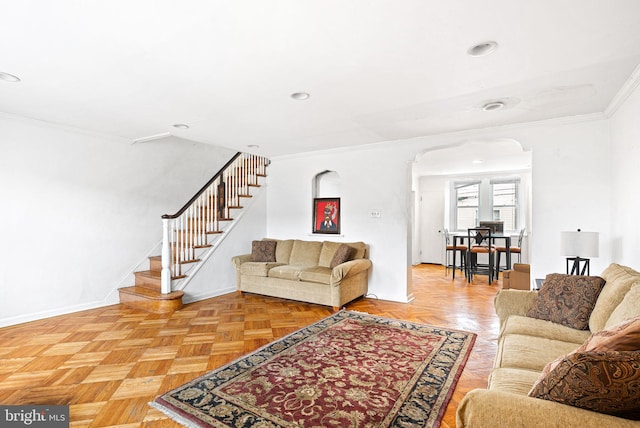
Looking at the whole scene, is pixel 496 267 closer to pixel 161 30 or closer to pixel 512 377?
pixel 512 377

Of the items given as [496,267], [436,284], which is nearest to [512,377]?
[436,284]

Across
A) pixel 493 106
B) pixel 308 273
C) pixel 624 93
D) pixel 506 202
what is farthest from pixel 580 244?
pixel 506 202

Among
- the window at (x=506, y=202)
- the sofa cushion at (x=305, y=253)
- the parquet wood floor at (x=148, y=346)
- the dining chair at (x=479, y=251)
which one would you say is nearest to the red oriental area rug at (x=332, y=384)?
the parquet wood floor at (x=148, y=346)

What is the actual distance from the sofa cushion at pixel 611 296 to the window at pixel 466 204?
6386 millimetres

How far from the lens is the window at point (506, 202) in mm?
7883

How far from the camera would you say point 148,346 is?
10.2 feet

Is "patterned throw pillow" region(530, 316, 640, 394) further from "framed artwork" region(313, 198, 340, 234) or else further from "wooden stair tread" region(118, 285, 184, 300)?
"framed artwork" region(313, 198, 340, 234)

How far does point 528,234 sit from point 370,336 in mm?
5882

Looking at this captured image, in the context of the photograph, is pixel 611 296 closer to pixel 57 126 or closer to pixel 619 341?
pixel 619 341

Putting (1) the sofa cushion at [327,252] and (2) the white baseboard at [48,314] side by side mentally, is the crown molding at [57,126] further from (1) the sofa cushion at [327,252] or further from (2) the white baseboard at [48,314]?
(1) the sofa cushion at [327,252]

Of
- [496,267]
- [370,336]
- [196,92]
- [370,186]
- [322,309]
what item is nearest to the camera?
[196,92]

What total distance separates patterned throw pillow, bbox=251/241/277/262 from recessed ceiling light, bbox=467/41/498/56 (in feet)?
13.7

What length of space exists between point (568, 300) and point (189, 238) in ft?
15.5

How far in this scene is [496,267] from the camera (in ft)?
22.4
